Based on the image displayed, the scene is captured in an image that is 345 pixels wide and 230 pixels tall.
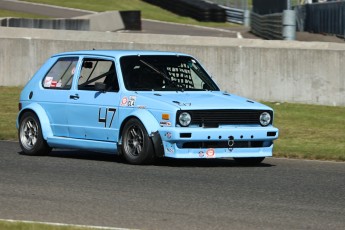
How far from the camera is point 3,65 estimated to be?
88.3 ft

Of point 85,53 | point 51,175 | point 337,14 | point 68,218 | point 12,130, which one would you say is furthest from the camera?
point 337,14

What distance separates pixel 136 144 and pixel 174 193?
2.50m

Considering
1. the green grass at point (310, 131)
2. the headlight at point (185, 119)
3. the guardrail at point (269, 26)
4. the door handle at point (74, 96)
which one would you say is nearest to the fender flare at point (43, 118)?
the door handle at point (74, 96)

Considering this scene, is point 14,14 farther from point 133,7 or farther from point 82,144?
point 82,144

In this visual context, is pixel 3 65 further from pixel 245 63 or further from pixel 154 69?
pixel 154 69

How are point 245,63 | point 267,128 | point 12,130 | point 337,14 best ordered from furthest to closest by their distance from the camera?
point 337,14 → point 245,63 → point 12,130 → point 267,128

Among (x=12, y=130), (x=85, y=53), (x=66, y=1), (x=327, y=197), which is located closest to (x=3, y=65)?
(x=12, y=130)

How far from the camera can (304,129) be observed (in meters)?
19.1

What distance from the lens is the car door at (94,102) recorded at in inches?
541

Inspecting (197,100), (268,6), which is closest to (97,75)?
(197,100)

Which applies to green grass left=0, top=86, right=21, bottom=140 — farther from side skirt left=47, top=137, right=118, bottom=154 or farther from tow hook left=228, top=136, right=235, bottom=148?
tow hook left=228, top=136, right=235, bottom=148

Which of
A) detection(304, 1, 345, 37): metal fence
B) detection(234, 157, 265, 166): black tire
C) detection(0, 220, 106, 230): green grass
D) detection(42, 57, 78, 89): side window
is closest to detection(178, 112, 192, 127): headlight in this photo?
detection(234, 157, 265, 166): black tire

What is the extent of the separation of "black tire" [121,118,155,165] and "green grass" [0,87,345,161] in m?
2.82

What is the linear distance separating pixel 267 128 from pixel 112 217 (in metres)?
4.54
